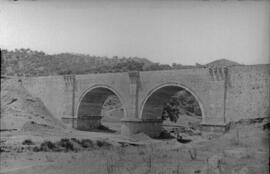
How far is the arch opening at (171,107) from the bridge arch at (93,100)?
1.15 metres

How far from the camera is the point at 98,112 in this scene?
15.7m

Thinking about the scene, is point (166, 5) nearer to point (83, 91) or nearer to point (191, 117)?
point (83, 91)

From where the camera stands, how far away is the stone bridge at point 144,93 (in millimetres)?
12102

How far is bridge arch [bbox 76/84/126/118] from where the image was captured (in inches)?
616

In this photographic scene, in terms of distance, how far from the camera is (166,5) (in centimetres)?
745

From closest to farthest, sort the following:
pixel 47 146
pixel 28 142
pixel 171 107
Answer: pixel 28 142, pixel 47 146, pixel 171 107

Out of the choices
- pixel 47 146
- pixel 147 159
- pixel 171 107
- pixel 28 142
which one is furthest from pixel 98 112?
pixel 147 159

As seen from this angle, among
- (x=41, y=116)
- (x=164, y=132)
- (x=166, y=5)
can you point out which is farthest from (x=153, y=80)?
(x=166, y=5)

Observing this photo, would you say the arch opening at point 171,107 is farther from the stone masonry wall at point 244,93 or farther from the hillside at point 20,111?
the hillside at point 20,111

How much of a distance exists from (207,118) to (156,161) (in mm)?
4889

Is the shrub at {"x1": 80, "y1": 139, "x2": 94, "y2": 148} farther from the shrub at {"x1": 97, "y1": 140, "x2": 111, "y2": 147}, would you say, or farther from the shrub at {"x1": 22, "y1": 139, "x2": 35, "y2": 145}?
the shrub at {"x1": 22, "y1": 139, "x2": 35, "y2": 145}

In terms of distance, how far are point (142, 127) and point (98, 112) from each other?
206 centimetres

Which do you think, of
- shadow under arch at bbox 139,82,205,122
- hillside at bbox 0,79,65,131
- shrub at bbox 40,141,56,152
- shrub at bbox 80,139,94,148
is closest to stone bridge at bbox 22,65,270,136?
shadow under arch at bbox 139,82,205,122

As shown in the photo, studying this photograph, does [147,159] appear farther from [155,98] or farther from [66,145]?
[155,98]
